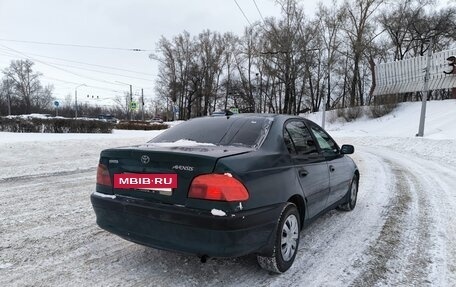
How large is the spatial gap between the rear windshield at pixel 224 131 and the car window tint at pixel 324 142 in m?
1.03

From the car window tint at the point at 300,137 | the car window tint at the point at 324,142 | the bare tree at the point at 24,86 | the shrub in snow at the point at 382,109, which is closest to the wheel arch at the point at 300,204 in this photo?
the car window tint at the point at 300,137

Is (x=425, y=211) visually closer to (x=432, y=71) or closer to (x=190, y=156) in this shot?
(x=190, y=156)

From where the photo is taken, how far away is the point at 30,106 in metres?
84.9

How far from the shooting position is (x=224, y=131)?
3934 millimetres

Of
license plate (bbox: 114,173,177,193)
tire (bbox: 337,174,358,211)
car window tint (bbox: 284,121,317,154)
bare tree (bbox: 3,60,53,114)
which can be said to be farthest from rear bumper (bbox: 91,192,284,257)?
bare tree (bbox: 3,60,53,114)

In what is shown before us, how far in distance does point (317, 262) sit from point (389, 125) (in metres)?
29.3

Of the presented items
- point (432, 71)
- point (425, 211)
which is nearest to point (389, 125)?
point (432, 71)

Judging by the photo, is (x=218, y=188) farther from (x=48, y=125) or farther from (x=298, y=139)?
(x=48, y=125)

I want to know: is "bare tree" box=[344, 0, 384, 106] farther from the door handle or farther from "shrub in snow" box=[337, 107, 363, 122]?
the door handle

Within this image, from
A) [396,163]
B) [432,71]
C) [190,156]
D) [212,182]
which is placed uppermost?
[432,71]

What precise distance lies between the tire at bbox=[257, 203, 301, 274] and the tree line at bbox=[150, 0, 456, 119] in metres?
27.7

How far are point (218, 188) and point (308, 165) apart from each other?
1.46m

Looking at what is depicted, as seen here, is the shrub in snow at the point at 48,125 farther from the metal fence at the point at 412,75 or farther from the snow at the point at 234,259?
the metal fence at the point at 412,75

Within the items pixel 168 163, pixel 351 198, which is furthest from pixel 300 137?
pixel 351 198
